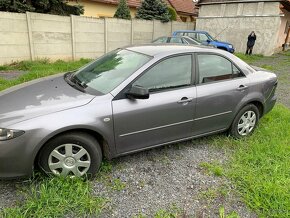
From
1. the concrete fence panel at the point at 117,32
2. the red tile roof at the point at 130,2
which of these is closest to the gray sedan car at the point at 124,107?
the concrete fence panel at the point at 117,32

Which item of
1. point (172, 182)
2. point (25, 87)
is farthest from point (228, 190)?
point (25, 87)

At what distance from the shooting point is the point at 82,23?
426 inches

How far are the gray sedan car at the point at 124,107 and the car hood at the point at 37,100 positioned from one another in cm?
1

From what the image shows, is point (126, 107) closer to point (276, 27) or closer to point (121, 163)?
point (121, 163)

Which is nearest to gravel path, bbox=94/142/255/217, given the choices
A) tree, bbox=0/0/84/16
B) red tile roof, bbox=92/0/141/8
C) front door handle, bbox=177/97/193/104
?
front door handle, bbox=177/97/193/104

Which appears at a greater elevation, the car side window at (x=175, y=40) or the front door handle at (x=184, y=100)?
the front door handle at (x=184, y=100)

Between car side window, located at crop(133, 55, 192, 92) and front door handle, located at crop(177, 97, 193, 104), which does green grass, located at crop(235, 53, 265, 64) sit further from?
front door handle, located at crop(177, 97, 193, 104)

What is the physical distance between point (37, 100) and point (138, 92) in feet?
3.69

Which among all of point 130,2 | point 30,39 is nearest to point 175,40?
point 30,39

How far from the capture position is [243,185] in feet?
9.80

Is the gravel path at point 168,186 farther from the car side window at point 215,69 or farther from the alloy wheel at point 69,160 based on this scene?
the car side window at point 215,69

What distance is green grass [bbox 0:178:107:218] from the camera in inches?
93.3

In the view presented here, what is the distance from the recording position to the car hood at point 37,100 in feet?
8.21

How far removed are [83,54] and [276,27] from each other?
1233 cm
